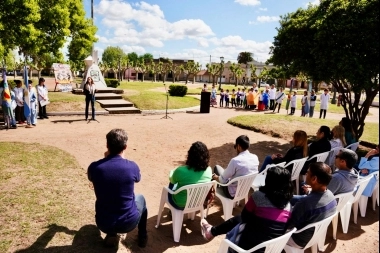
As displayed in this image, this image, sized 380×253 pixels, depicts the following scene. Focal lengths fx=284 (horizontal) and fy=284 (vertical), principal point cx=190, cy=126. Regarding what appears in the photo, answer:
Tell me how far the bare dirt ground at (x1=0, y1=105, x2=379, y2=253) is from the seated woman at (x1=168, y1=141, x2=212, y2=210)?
74 centimetres

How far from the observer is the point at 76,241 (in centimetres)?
397

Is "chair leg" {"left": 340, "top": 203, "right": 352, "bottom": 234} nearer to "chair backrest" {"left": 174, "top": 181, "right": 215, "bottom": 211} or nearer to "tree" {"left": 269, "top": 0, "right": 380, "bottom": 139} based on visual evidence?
"chair backrest" {"left": 174, "top": 181, "right": 215, "bottom": 211}

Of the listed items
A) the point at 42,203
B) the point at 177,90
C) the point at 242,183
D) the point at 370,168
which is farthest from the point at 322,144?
the point at 177,90

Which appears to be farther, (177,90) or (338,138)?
(177,90)

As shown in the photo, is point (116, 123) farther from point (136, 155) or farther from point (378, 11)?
point (378, 11)

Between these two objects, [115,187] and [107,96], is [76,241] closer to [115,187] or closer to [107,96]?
[115,187]

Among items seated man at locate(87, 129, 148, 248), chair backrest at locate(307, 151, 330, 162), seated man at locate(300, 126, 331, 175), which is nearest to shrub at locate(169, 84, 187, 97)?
seated man at locate(300, 126, 331, 175)

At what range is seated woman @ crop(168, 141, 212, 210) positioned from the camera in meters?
4.14

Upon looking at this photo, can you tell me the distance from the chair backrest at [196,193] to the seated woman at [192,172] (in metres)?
0.08

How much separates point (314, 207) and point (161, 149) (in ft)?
21.6

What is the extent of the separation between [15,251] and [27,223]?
2.32 feet

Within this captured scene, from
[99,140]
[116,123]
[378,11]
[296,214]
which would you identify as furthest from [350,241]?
[116,123]

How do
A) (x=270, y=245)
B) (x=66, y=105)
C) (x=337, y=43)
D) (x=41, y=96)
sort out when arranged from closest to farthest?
(x=270, y=245) → (x=337, y=43) → (x=41, y=96) → (x=66, y=105)

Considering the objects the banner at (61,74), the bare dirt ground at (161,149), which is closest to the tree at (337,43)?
the bare dirt ground at (161,149)
